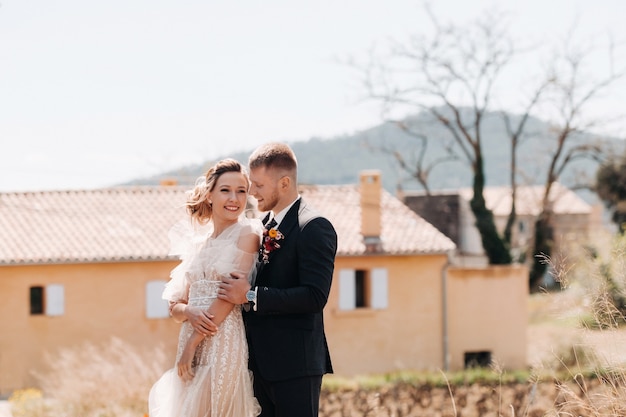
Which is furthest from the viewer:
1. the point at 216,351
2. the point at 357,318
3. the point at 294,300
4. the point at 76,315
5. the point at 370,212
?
the point at 370,212

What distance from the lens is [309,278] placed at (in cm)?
390

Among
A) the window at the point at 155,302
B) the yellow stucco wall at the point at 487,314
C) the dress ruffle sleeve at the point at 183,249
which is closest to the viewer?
the dress ruffle sleeve at the point at 183,249

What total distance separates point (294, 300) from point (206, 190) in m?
0.72

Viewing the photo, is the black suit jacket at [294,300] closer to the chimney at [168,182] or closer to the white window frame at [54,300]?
the white window frame at [54,300]

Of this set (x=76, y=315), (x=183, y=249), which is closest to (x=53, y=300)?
(x=76, y=315)

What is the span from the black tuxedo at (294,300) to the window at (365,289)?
1750 centimetres

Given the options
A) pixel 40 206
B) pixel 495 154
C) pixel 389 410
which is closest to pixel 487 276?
pixel 40 206

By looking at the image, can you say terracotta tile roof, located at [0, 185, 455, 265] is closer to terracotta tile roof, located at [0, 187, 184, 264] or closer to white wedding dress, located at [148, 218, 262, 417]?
terracotta tile roof, located at [0, 187, 184, 264]

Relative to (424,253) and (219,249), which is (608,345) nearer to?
(219,249)

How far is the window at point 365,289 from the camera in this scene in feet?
70.6

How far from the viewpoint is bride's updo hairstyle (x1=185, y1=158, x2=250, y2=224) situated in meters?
4.14

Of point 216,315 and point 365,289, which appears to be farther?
point 365,289

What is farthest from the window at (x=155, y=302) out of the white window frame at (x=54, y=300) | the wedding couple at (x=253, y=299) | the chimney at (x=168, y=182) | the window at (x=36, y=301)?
the wedding couple at (x=253, y=299)

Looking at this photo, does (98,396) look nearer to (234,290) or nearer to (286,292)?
(234,290)
